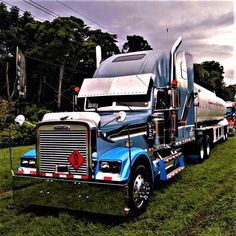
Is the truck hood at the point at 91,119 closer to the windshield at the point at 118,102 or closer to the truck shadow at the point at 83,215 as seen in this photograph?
the windshield at the point at 118,102

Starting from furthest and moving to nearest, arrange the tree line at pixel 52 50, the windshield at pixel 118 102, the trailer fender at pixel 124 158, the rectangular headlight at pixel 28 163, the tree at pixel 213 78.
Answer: the tree at pixel 213 78, the tree line at pixel 52 50, the windshield at pixel 118 102, the rectangular headlight at pixel 28 163, the trailer fender at pixel 124 158

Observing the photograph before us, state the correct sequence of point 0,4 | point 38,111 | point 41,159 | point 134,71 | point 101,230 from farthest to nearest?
point 0,4 < point 38,111 < point 134,71 < point 41,159 < point 101,230

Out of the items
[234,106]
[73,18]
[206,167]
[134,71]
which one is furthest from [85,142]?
[73,18]

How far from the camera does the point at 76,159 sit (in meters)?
5.00

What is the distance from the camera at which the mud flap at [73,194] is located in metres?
4.68

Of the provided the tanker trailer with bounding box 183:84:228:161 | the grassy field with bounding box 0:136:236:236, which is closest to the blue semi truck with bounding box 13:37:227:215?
the grassy field with bounding box 0:136:236:236

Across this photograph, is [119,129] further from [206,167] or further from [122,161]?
[206,167]

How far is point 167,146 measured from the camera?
7445 mm

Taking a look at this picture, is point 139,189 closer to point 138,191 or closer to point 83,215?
point 138,191

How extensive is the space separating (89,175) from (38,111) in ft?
78.6

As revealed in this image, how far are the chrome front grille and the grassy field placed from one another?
796mm

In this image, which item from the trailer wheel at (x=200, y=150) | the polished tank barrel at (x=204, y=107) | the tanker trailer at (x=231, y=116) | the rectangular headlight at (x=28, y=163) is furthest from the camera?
the tanker trailer at (x=231, y=116)

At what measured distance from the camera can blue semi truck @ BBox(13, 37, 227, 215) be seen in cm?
486

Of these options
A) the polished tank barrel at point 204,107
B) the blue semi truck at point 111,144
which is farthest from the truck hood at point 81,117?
the polished tank barrel at point 204,107
